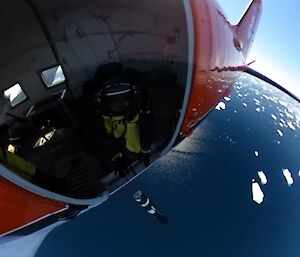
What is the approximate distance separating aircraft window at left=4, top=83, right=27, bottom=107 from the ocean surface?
48cm

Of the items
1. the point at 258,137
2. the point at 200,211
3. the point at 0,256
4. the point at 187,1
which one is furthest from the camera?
the point at 258,137

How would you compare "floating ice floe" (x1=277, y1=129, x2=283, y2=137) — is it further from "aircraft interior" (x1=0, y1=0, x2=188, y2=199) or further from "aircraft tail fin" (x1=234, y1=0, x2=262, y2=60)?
"aircraft interior" (x1=0, y1=0, x2=188, y2=199)

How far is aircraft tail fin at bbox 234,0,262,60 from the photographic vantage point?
209cm

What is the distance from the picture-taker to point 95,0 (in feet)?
4.97

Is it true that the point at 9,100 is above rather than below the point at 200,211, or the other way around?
above

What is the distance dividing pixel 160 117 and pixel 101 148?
255mm

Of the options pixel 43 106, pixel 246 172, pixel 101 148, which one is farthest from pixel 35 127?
pixel 246 172

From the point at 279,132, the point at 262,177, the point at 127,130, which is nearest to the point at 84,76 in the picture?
the point at 127,130

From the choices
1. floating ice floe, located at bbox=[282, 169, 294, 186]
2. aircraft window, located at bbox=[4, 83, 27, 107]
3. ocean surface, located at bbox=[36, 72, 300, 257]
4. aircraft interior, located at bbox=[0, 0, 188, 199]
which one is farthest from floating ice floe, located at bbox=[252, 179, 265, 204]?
aircraft window, located at bbox=[4, 83, 27, 107]

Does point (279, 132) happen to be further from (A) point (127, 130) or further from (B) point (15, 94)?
(B) point (15, 94)

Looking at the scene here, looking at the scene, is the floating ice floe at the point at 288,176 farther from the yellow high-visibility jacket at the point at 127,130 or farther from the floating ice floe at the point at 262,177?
the yellow high-visibility jacket at the point at 127,130

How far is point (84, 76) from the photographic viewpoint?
1.58 metres

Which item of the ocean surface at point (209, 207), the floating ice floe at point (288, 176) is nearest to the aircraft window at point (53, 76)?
the ocean surface at point (209, 207)

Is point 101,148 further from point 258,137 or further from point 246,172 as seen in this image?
point 258,137
